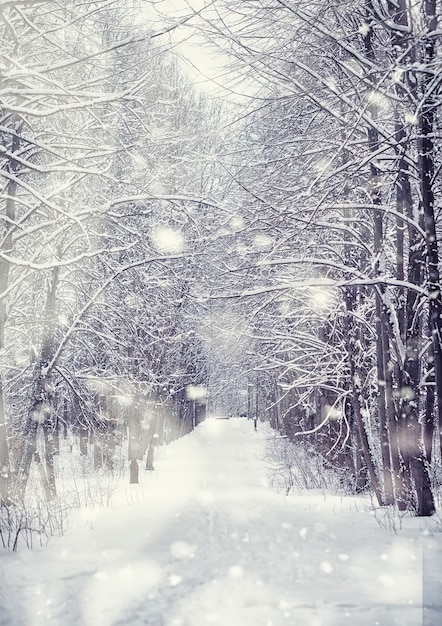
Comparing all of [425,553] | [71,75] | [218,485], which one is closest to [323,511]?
[425,553]

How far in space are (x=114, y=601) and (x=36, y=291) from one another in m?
9.46

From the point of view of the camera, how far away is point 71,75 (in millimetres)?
9227

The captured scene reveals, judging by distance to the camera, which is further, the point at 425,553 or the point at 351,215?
the point at 351,215

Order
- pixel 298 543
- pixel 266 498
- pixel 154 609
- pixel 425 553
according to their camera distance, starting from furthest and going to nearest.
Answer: pixel 266 498
pixel 298 543
pixel 425 553
pixel 154 609

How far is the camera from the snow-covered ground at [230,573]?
11.4ft

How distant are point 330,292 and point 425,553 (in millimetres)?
8113

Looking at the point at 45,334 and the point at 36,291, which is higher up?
the point at 36,291

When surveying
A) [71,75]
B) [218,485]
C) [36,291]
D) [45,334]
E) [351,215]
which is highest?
[71,75]

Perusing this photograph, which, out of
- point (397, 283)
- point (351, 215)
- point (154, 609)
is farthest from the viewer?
point (351, 215)

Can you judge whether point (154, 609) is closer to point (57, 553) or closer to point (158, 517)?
point (57, 553)

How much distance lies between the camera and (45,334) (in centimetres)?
1045

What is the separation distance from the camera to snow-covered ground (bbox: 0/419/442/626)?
136 inches

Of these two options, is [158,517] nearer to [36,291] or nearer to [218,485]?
[218,485]

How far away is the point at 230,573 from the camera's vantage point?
4.28 m
